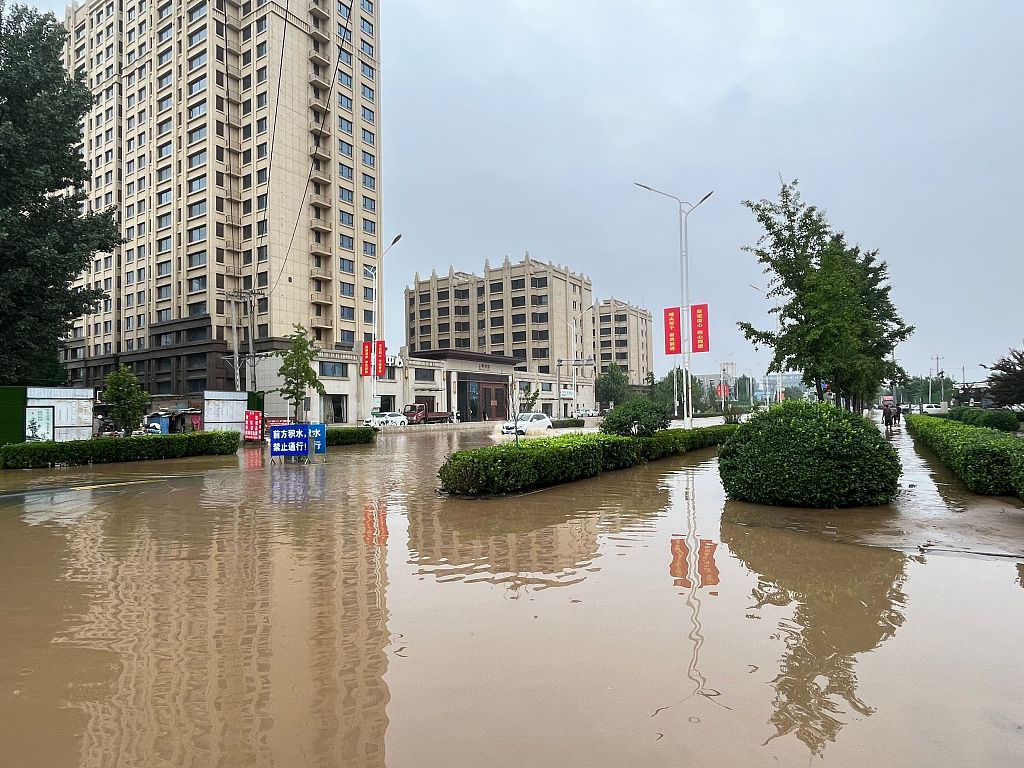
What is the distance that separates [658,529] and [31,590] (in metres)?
6.97

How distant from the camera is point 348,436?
99.5 ft

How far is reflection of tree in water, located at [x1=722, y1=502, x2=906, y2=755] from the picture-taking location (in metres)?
3.38

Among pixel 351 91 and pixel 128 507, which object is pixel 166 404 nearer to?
pixel 351 91

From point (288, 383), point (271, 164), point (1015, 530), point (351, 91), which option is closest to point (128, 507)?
point (1015, 530)

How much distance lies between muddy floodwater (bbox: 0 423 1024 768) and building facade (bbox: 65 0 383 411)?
44882 millimetres

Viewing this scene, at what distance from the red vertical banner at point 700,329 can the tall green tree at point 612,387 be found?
207 ft

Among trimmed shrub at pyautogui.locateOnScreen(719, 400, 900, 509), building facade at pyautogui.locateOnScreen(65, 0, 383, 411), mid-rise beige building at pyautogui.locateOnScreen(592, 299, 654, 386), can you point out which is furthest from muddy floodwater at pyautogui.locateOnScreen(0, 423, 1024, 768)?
mid-rise beige building at pyautogui.locateOnScreen(592, 299, 654, 386)

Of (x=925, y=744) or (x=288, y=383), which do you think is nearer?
(x=925, y=744)

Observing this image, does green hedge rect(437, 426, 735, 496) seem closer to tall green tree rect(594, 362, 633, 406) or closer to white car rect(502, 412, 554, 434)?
white car rect(502, 412, 554, 434)

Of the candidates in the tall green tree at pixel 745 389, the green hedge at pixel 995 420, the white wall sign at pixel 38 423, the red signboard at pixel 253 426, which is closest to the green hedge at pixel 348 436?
the red signboard at pixel 253 426

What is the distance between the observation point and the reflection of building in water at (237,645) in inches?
124

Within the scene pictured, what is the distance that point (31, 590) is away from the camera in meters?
5.93

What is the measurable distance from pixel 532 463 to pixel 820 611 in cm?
717

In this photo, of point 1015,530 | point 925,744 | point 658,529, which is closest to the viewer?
point 925,744
